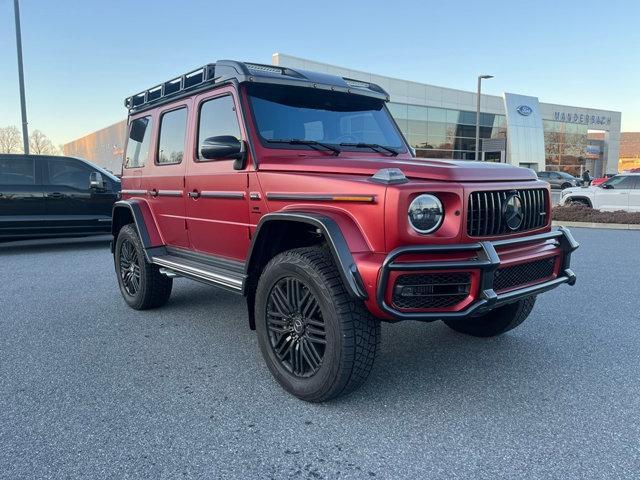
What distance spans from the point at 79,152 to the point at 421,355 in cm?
6035

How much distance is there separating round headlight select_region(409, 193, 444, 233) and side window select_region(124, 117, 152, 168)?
343cm

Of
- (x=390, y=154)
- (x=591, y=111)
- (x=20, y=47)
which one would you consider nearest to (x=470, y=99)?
(x=591, y=111)

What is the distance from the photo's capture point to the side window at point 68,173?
9.47 meters

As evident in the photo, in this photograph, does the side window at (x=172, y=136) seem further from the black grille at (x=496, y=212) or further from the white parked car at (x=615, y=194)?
the white parked car at (x=615, y=194)

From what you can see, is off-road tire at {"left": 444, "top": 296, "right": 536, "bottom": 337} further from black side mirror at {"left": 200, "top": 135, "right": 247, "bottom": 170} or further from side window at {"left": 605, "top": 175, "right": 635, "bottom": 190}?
side window at {"left": 605, "top": 175, "right": 635, "bottom": 190}

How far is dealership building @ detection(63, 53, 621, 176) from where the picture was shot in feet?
117

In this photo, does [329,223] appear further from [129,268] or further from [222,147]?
[129,268]

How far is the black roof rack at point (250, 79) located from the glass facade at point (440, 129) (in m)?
31.7

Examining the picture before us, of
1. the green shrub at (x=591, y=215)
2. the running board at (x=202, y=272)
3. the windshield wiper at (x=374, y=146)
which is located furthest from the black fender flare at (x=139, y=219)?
the green shrub at (x=591, y=215)

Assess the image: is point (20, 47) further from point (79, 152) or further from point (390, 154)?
point (79, 152)

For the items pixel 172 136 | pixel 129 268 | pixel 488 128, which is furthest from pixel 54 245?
pixel 488 128

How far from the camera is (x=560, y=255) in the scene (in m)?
3.42

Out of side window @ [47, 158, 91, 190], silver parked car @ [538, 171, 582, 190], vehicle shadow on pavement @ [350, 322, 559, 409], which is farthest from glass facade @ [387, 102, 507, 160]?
vehicle shadow on pavement @ [350, 322, 559, 409]

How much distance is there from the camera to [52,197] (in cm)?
939
